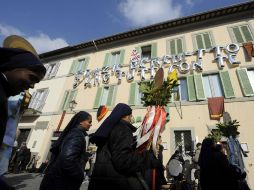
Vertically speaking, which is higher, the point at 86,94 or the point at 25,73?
the point at 86,94

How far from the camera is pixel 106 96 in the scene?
13.6 meters

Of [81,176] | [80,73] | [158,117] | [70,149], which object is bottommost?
[81,176]

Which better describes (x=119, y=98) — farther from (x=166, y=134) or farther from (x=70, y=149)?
(x=70, y=149)

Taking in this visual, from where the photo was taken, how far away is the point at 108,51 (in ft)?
53.0

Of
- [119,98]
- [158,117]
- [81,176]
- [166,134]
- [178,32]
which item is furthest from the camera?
[178,32]

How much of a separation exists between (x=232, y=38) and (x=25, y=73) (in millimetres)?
12880

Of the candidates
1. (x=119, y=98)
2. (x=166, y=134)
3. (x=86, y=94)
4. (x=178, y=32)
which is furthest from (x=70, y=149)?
(x=178, y=32)

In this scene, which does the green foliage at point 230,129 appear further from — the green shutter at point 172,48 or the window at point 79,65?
the window at point 79,65

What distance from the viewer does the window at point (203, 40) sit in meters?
12.1

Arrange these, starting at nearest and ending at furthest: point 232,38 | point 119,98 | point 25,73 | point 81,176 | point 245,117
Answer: point 25,73
point 81,176
point 245,117
point 232,38
point 119,98

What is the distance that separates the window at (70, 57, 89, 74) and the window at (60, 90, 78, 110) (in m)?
2.00

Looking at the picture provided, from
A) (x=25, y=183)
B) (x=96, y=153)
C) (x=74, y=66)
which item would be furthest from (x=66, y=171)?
(x=74, y=66)

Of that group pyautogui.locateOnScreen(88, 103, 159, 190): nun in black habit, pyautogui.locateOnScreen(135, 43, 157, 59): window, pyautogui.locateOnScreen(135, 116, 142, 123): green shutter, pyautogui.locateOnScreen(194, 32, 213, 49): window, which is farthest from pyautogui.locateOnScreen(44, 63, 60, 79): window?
pyautogui.locateOnScreen(88, 103, 159, 190): nun in black habit

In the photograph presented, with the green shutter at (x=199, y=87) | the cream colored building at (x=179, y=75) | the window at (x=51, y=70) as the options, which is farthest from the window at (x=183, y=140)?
the window at (x=51, y=70)
